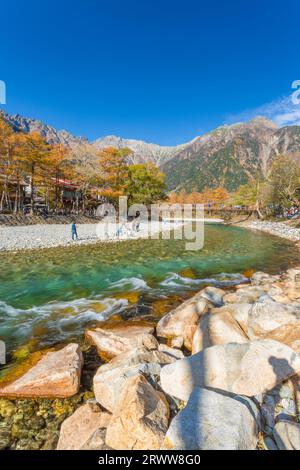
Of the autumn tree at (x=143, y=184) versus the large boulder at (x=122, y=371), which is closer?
the large boulder at (x=122, y=371)

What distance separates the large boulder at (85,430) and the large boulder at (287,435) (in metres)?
2.05

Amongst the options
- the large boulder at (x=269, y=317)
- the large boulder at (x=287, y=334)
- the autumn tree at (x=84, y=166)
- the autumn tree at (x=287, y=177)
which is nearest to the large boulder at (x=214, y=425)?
the large boulder at (x=287, y=334)

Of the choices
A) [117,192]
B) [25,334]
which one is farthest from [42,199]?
[25,334]

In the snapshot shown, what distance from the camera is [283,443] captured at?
2.65 metres

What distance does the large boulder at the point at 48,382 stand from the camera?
405 cm

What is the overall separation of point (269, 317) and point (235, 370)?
1748mm

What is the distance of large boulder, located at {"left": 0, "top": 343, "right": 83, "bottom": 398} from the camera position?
159 inches

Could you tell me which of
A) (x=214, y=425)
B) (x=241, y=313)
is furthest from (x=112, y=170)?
(x=214, y=425)

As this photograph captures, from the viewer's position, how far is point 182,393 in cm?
344

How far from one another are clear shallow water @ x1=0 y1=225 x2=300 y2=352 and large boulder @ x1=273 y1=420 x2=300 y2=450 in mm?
4883

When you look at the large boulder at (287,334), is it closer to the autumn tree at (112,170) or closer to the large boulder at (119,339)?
the large boulder at (119,339)

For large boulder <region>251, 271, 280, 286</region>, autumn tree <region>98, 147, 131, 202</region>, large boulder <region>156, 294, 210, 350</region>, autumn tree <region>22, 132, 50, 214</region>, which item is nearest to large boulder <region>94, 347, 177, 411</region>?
large boulder <region>156, 294, 210, 350</region>

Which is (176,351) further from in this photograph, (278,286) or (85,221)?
(85,221)

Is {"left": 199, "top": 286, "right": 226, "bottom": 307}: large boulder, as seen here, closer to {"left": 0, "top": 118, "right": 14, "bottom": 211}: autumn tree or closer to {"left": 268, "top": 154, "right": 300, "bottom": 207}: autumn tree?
{"left": 0, "top": 118, "right": 14, "bottom": 211}: autumn tree
